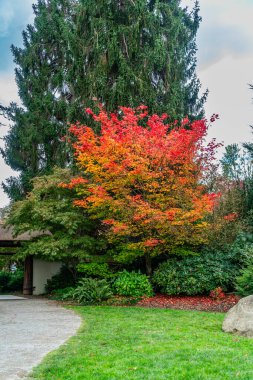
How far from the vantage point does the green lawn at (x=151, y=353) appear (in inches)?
170

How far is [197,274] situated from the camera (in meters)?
12.4

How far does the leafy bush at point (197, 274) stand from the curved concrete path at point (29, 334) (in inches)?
139

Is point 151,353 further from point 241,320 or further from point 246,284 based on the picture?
point 246,284

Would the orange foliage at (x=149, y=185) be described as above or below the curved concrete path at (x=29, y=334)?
above

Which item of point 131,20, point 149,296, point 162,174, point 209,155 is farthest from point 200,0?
point 149,296

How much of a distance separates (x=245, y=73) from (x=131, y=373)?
14.2 metres

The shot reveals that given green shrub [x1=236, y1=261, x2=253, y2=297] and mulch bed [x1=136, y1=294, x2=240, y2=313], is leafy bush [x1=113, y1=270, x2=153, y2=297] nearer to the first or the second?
mulch bed [x1=136, y1=294, x2=240, y2=313]

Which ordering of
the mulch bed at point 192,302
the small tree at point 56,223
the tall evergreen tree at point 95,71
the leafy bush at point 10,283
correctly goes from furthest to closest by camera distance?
the leafy bush at point 10,283 < the tall evergreen tree at point 95,71 < the small tree at point 56,223 < the mulch bed at point 192,302

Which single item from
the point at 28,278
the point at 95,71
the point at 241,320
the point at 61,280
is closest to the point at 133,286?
the point at 61,280

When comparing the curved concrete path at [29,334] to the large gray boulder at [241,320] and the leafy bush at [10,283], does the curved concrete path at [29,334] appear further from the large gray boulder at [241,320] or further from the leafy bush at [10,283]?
the leafy bush at [10,283]

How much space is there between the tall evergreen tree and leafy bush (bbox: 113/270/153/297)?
27.5ft

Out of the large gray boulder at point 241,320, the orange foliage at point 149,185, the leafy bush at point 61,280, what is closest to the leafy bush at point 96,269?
the orange foliage at point 149,185

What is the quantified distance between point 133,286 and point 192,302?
78.1 inches

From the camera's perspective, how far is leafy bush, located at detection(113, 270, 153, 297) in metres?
12.5
